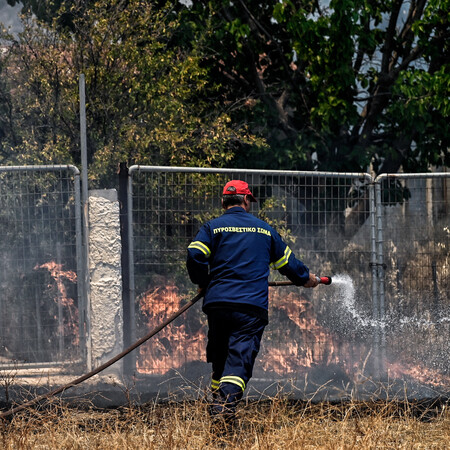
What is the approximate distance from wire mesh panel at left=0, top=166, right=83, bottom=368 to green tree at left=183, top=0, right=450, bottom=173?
4862 millimetres

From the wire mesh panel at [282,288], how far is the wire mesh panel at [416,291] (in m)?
0.19

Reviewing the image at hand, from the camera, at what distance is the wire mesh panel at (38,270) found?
23.4 feet

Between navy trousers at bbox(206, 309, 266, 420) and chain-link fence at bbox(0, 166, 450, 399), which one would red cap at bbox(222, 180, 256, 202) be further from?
chain-link fence at bbox(0, 166, 450, 399)

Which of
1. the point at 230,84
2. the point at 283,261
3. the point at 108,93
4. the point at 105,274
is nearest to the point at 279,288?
the point at 105,274

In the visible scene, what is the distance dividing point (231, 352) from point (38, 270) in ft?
8.90

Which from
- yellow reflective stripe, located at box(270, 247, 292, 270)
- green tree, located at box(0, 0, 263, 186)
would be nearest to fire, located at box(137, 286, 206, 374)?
yellow reflective stripe, located at box(270, 247, 292, 270)

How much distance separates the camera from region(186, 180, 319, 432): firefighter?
530cm

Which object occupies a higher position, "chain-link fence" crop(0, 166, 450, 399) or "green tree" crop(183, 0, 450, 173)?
"green tree" crop(183, 0, 450, 173)

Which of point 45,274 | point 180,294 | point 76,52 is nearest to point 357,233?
point 180,294

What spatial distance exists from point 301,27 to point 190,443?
754cm

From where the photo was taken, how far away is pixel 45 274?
23.6 ft

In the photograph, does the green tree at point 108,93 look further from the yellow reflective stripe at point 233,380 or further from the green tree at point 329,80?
the yellow reflective stripe at point 233,380

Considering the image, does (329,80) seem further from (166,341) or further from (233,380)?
(233,380)

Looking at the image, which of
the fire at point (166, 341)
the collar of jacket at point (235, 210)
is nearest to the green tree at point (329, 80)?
the fire at point (166, 341)
